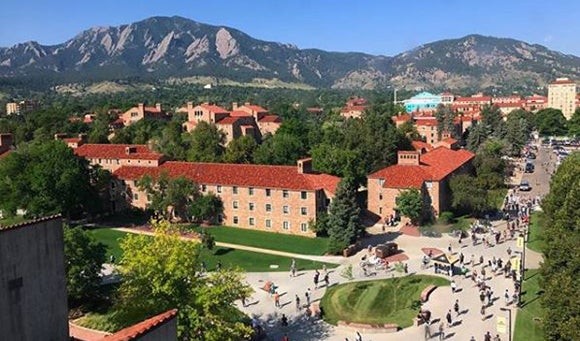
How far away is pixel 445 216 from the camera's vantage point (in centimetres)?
5484

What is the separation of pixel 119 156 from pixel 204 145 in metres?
11.5

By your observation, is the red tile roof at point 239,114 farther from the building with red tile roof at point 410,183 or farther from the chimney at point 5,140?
the building with red tile roof at point 410,183

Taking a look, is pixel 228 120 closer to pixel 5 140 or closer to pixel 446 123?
pixel 5 140

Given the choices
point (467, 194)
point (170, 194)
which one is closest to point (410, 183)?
point (467, 194)

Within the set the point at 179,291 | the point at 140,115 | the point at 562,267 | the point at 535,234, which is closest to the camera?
the point at 179,291

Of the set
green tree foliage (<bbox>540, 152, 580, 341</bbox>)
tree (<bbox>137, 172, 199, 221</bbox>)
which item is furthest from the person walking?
tree (<bbox>137, 172, 199, 221</bbox>)

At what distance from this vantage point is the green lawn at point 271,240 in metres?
48.2

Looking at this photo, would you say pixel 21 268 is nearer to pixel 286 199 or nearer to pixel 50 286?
pixel 50 286

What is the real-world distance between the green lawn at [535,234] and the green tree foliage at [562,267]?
13.2 feet

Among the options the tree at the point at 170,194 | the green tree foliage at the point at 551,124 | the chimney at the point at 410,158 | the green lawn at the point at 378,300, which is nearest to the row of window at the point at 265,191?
the tree at the point at 170,194

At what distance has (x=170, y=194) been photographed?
185ft

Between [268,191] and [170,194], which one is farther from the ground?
[268,191]

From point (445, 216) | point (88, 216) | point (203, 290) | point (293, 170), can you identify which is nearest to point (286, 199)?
point (293, 170)

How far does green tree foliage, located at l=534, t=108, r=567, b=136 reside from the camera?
13788 centimetres
